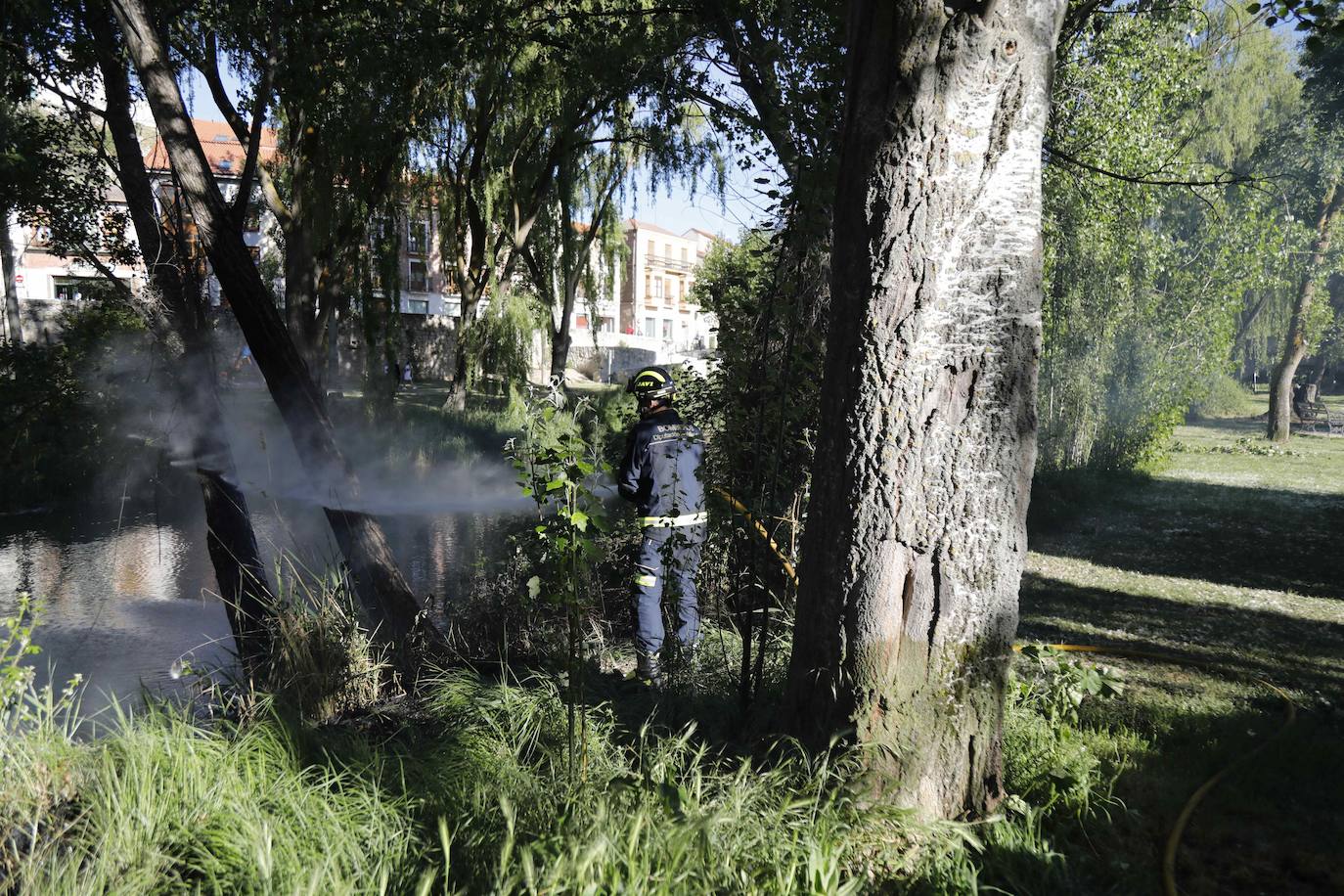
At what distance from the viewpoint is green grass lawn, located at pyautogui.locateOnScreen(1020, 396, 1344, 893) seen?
9.85 feet

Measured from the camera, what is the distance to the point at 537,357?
21.6 m

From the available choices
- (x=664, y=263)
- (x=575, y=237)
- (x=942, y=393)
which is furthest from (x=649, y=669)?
(x=664, y=263)

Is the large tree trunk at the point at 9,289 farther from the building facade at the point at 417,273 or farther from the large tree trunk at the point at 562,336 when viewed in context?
the large tree trunk at the point at 562,336

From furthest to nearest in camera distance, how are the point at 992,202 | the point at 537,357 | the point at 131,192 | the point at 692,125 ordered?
the point at 537,357, the point at 692,125, the point at 131,192, the point at 992,202

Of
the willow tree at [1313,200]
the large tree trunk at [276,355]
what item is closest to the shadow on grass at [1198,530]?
the large tree trunk at [276,355]

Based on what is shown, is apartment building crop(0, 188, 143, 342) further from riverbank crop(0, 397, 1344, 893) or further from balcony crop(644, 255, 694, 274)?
balcony crop(644, 255, 694, 274)

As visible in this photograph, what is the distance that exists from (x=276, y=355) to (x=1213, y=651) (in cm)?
685

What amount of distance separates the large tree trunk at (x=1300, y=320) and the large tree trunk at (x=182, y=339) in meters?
24.3

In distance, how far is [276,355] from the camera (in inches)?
260

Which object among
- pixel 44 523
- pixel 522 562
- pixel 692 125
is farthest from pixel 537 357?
pixel 522 562

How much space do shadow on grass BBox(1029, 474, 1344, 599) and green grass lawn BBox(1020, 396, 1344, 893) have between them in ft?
0.12

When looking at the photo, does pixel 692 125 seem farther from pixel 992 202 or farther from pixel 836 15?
pixel 992 202

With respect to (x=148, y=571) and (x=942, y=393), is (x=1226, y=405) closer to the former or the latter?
(x=148, y=571)

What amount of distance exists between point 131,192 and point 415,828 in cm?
676
